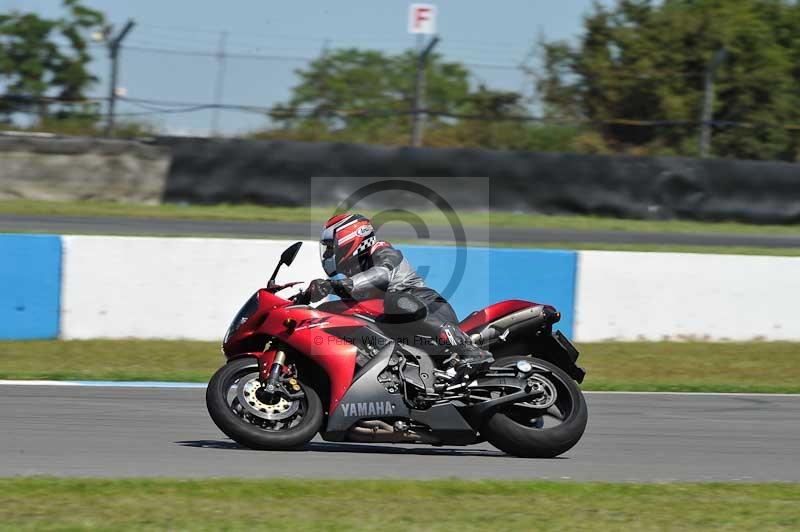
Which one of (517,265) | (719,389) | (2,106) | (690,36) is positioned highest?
(690,36)

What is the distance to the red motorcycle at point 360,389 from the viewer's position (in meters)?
6.60

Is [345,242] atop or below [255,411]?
atop

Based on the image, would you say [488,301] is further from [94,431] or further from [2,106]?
[2,106]

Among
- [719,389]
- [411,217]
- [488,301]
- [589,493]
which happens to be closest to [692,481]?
[589,493]

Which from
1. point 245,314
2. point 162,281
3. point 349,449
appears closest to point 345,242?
point 245,314

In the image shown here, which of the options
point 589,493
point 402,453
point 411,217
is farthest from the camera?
point 411,217

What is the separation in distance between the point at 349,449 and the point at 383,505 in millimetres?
1653

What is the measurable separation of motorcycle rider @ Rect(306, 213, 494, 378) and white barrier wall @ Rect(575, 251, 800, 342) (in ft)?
18.5

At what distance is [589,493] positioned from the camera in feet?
19.5

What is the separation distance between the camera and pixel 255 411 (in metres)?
6.60

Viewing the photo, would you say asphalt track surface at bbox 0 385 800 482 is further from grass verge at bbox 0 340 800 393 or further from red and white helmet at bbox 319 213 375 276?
grass verge at bbox 0 340 800 393

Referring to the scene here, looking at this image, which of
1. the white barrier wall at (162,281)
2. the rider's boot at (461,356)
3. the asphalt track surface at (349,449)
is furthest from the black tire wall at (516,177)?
the rider's boot at (461,356)

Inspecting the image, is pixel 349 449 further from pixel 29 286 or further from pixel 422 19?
pixel 422 19

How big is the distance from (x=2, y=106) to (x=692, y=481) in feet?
51.9
